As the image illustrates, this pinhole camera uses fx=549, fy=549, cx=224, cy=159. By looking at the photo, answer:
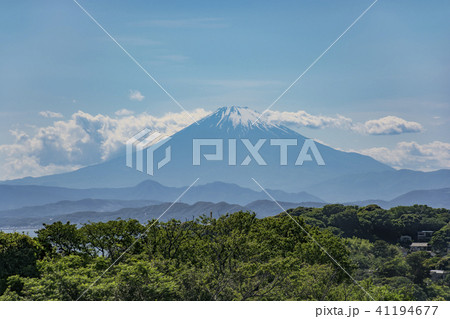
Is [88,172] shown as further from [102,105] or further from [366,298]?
[366,298]

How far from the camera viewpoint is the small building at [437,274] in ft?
84.3

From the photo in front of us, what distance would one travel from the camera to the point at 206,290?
14594mm

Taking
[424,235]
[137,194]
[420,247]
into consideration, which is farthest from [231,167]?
[420,247]

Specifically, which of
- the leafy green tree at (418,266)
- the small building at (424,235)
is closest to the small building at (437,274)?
the leafy green tree at (418,266)

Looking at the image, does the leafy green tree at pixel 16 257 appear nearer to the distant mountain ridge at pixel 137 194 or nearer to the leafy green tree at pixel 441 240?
the leafy green tree at pixel 441 240

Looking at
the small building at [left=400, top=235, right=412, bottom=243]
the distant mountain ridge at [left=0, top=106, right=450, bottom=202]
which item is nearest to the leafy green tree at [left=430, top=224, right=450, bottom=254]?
the small building at [left=400, top=235, right=412, bottom=243]

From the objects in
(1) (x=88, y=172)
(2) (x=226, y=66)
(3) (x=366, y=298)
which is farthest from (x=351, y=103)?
(1) (x=88, y=172)

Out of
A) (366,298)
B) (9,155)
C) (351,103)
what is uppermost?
(351,103)

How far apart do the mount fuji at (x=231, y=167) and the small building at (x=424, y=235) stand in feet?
220

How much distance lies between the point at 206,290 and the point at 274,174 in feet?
420

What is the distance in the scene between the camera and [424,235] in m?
35.1

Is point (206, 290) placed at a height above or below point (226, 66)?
below

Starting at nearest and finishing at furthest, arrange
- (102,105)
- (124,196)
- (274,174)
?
(102,105), (124,196), (274,174)

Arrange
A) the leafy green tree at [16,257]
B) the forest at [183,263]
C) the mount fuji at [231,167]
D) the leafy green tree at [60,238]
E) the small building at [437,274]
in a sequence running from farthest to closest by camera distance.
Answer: the mount fuji at [231,167] < the small building at [437,274] < the leafy green tree at [60,238] < the leafy green tree at [16,257] < the forest at [183,263]
